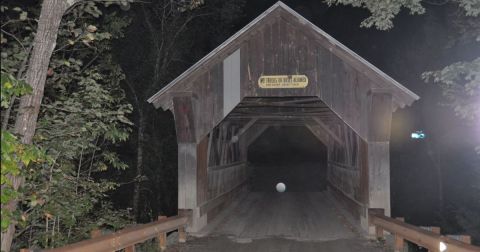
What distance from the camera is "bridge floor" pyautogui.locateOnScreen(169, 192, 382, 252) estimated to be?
8663 mm

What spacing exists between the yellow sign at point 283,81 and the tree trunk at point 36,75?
5.84 metres

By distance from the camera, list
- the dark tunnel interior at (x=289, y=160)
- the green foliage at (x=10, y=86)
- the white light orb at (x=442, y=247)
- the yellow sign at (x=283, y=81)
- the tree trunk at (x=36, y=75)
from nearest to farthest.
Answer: the green foliage at (x=10, y=86) → the tree trunk at (x=36, y=75) → the white light orb at (x=442, y=247) → the yellow sign at (x=283, y=81) → the dark tunnel interior at (x=289, y=160)

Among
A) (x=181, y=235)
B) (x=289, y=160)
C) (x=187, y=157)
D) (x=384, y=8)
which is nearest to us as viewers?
(x=384, y=8)

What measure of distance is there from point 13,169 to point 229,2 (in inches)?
736

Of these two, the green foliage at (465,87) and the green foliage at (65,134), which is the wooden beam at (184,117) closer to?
the green foliage at (65,134)

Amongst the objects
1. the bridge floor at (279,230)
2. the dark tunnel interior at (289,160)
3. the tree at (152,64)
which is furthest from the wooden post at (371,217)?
the dark tunnel interior at (289,160)

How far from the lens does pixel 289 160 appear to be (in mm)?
32844

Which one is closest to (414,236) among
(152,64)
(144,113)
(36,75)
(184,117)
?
(184,117)

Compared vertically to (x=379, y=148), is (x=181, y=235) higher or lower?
lower

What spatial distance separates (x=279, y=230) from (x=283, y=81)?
10.3ft

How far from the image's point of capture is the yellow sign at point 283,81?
391 inches

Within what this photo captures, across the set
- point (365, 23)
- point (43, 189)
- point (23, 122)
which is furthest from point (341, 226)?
point (23, 122)

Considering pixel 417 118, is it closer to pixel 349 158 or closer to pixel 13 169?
pixel 349 158

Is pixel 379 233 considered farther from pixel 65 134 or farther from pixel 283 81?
pixel 65 134
